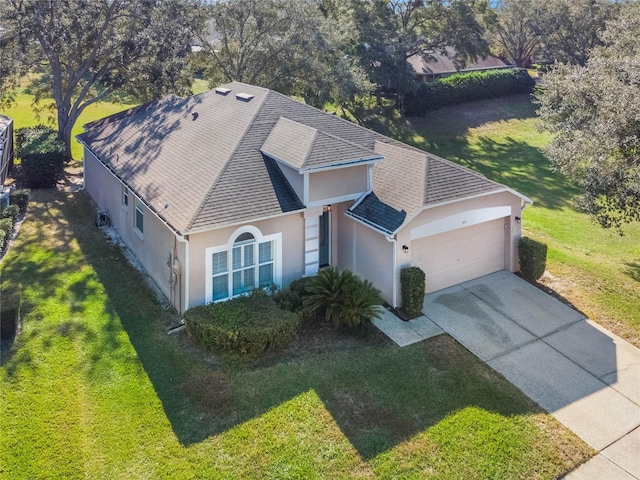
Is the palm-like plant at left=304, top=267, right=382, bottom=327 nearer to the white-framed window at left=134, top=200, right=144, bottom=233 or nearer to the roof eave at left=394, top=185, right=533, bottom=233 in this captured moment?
the roof eave at left=394, top=185, right=533, bottom=233

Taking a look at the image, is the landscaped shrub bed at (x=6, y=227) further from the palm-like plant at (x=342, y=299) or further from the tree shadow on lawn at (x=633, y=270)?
the tree shadow on lawn at (x=633, y=270)

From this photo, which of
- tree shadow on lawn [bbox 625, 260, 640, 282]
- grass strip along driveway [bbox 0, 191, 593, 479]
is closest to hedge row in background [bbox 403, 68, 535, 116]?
tree shadow on lawn [bbox 625, 260, 640, 282]

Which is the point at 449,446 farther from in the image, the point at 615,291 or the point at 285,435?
the point at 615,291

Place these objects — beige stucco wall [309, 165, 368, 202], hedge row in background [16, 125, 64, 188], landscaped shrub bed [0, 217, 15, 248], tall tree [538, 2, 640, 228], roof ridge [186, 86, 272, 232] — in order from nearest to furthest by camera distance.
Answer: roof ridge [186, 86, 272, 232] → beige stucco wall [309, 165, 368, 202] → tall tree [538, 2, 640, 228] → landscaped shrub bed [0, 217, 15, 248] → hedge row in background [16, 125, 64, 188]

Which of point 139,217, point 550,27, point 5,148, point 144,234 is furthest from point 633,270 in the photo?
point 550,27

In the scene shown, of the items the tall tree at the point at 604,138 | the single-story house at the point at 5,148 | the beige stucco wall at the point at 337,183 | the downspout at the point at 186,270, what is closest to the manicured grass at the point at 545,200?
the tall tree at the point at 604,138
